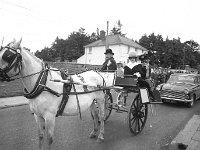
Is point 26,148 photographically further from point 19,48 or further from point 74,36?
point 74,36

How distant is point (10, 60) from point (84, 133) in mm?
3101

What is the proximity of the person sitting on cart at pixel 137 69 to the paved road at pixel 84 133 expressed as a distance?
4.98 ft

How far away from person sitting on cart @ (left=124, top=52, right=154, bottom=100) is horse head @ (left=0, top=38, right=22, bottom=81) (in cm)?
320

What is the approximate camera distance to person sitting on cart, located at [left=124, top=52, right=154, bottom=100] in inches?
208

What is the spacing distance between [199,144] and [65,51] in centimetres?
5928

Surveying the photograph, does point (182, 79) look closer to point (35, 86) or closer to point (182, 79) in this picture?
point (182, 79)

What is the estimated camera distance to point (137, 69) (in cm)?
529

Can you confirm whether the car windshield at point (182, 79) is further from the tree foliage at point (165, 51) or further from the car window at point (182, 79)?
the tree foliage at point (165, 51)

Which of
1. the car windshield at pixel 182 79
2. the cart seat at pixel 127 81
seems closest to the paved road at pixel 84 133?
the cart seat at pixel 127 81

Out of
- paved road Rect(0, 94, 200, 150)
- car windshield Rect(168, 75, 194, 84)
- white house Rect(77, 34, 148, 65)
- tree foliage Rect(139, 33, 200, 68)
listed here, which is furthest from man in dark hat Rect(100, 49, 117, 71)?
tree foliage Rect(139, 33, 200, 68)

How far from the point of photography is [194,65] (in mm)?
69562

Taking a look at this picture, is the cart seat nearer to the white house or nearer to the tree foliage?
the white house

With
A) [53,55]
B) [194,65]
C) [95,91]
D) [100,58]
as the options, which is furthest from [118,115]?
[194,65]

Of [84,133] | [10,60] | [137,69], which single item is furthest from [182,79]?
[10,60]
